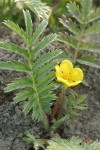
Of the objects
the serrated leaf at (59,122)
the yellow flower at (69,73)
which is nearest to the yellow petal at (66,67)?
the yellow flower at (69,73)

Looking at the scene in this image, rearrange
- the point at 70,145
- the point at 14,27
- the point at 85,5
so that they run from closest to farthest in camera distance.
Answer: the point at 70,145
the point at 14,27
the point at 85,5

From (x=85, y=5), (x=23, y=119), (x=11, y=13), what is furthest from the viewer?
(x=11, y=13)

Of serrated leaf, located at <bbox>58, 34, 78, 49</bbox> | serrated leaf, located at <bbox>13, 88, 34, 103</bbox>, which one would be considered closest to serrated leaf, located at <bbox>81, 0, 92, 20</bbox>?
serrated leaf, located at <bbox>58, 34, 78, 49</bbox>

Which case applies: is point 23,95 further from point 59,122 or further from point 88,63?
point 88,63

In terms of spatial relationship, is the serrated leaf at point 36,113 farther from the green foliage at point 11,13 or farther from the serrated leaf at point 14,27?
the green foliage at point 11,13

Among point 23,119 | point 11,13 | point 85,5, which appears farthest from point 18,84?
point 11,13

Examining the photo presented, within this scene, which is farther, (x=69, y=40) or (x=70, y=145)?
(x=69, y=40)

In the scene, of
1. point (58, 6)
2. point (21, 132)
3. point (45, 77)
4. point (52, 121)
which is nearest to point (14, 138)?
point (21, 132)
